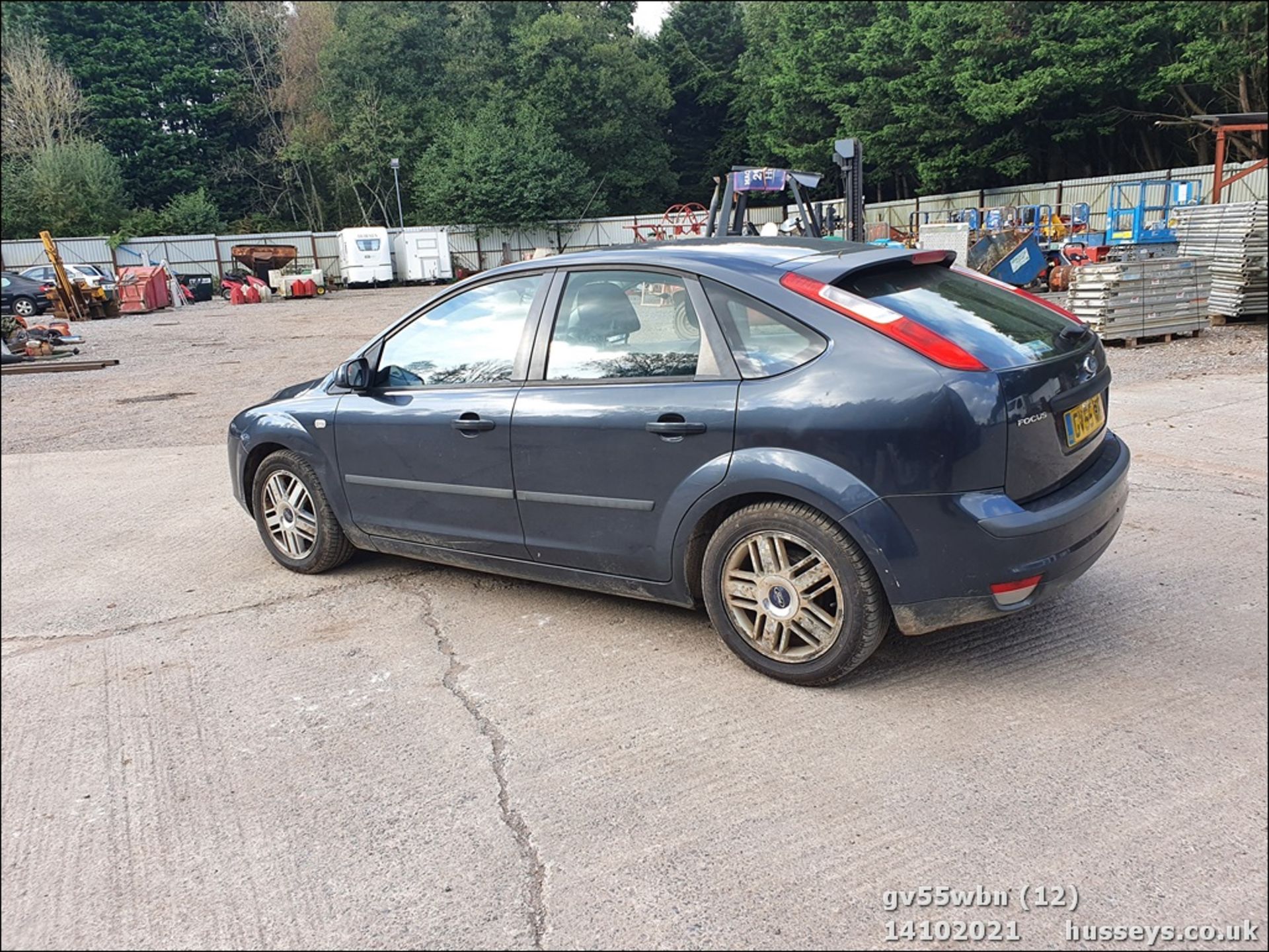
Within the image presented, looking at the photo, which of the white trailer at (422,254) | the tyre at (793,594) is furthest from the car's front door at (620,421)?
the white trailer at (422,254)

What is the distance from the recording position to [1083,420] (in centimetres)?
357

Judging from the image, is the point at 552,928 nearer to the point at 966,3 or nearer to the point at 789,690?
the point at 789,690

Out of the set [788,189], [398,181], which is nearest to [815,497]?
[788,189]

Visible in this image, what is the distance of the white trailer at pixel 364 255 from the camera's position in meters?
41.1

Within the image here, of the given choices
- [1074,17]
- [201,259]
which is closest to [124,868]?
[1074,17]

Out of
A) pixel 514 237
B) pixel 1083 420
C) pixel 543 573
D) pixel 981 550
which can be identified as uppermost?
pixel 514 237

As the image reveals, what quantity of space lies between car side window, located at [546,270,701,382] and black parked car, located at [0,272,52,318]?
89.9 feet

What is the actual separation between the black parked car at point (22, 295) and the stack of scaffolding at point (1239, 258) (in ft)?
90.4

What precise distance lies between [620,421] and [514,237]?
4764 centimetres

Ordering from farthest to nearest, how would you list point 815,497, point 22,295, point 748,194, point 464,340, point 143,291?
point 143,291 → point 22,295 → point 748,194 → point 464,340 → point 815,497

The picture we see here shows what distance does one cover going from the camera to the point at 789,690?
3.61 meters

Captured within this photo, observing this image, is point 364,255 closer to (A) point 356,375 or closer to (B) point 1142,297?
(B) point 1142,297

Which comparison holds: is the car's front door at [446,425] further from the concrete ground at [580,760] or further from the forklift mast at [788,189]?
the forklift mast at [788,189]

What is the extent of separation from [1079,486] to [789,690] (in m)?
1.28
